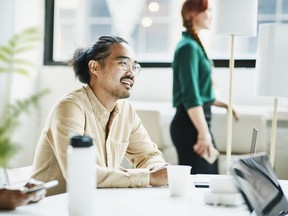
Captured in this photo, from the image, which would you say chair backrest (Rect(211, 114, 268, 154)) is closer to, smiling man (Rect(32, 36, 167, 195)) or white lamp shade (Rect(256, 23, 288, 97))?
white lamp shade (Rect(256, 23, 288, 97))

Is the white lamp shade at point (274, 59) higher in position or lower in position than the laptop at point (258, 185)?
higher

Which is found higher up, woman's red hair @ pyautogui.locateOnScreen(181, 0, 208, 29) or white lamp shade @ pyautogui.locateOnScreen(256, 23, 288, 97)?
woman's red hair @ pyautogui.locateOnScreen(181, 0, 208, 29)

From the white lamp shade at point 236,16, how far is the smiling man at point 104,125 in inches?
32.6

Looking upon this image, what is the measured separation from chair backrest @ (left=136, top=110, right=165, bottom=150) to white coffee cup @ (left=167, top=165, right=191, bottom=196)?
71.8 inches

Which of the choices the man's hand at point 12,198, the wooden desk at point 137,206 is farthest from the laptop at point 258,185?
the man's hand at point 12,198

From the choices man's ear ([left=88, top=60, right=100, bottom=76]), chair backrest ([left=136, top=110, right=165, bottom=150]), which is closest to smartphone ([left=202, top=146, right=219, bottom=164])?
chair backrest ([left=136, top=110, right=165, bottom=150])

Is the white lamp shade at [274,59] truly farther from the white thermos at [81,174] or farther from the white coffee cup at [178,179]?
the white thermos at [81,174]

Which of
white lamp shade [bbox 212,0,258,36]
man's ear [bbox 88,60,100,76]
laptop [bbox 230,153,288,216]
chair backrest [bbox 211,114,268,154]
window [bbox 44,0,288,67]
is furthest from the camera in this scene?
window [bbox 44,0,288,67]

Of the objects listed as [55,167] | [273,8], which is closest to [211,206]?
[55,167]

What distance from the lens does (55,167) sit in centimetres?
216

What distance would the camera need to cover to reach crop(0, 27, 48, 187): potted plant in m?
1.10

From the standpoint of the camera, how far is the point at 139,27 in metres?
4.43

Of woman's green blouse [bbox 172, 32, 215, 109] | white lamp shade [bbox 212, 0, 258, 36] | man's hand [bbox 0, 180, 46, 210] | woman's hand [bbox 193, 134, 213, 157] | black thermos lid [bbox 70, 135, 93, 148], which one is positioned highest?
white lamp shade [bbox 212, 0, 258, 36]

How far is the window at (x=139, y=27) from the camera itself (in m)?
4.07
